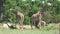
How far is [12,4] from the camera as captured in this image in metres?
14.7

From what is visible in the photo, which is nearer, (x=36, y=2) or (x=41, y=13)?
(x=41, y=13)

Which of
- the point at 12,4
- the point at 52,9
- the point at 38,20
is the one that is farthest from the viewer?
the point at 12,4

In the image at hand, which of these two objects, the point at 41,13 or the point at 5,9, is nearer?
the point at 41,13

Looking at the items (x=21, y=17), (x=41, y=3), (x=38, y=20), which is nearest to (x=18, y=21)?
(x=21, y=17)

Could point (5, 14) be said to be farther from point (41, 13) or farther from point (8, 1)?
point (41, 13)

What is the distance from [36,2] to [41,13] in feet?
20.3

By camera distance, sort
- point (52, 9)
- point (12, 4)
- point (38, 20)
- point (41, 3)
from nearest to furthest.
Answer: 1. point (38, 20)
2. point (52, 9)
3. point (12, 4)
4. point (41, 3)

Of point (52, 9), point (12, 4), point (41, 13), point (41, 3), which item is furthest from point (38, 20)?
Result: point (41, 3)

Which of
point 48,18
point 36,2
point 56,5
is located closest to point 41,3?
point 36,2

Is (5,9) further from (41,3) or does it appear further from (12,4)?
(41,3)

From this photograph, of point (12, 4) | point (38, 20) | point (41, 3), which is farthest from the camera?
point (41, 3)

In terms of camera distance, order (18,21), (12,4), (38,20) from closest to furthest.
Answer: (38,20) → (18,21) → (12,4)

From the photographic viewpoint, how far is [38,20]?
34.3 feet

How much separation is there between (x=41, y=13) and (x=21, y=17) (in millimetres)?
1003
